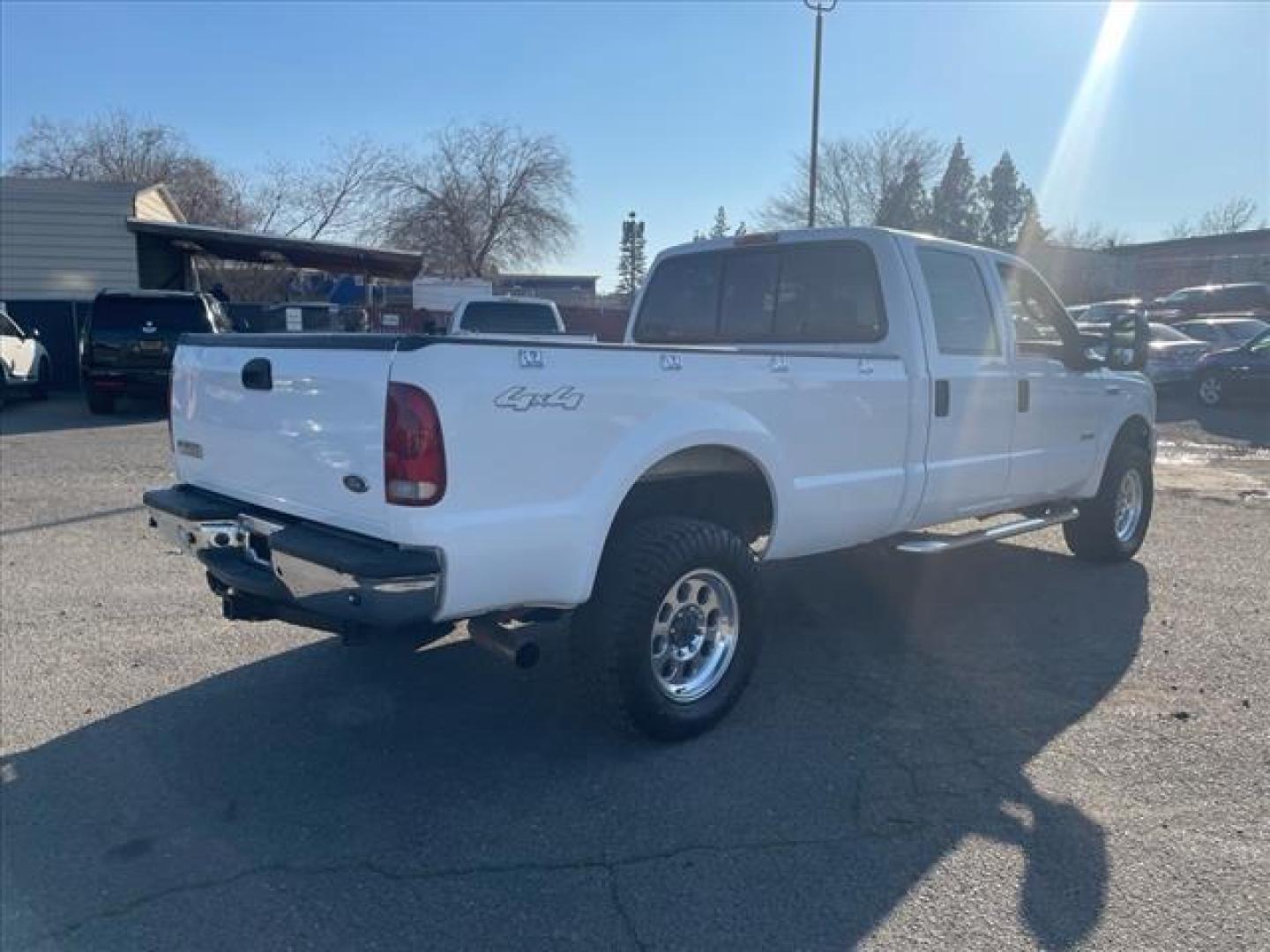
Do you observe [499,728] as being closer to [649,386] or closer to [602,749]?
[602,749]

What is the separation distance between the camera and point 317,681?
183 inches

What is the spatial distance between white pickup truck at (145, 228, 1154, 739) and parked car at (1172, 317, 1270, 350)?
17.5 metres

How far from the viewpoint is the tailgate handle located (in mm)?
3584

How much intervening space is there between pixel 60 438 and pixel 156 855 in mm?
11861

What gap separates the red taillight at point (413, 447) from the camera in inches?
119

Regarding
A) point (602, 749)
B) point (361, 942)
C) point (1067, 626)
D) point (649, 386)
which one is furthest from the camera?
point (1067, 626)

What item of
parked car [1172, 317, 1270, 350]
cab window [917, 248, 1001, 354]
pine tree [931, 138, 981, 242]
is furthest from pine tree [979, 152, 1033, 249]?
cab window [917, 248, 1001, 354]

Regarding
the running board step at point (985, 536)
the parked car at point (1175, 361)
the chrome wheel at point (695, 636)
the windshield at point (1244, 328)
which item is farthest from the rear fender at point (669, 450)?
the windshield at point (1244, 328)

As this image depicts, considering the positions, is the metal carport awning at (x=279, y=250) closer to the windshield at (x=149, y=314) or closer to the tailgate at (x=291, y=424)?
the windshield at (x=149, y=314)

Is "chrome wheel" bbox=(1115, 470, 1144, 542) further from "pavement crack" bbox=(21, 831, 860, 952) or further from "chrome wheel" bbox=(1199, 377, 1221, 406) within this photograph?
"chrome wheel" bbox=(1199, 377, 1221, 406)

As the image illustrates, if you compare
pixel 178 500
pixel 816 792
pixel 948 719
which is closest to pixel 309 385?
pixel 178 500

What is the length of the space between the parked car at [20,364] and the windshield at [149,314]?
237cm

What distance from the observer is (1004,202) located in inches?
3204

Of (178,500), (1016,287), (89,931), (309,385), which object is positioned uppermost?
(1016,287)
